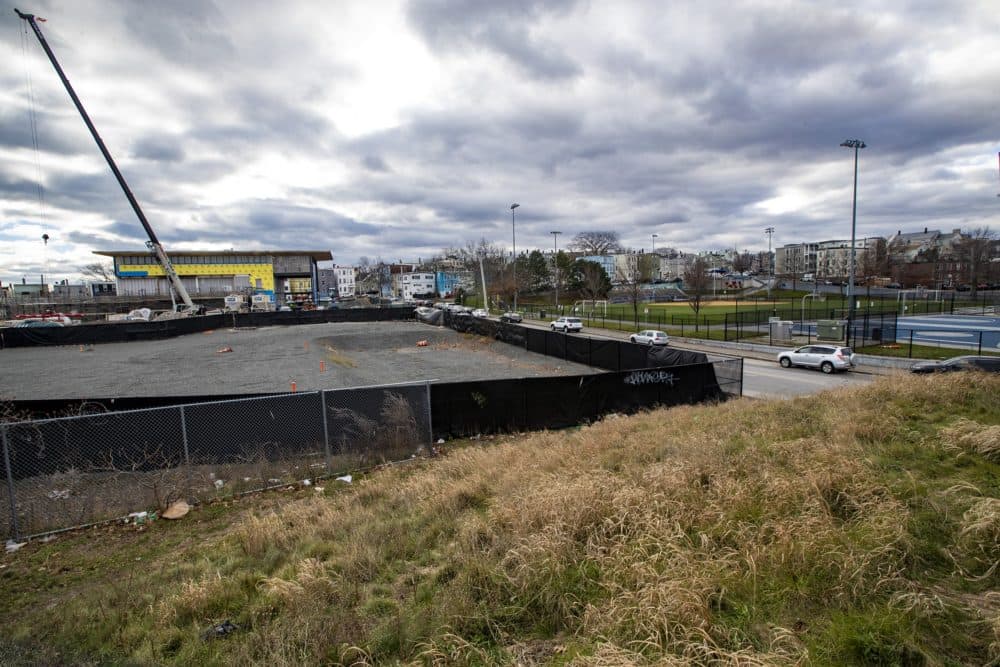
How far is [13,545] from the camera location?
7.38 m

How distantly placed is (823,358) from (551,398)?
54.6 feet

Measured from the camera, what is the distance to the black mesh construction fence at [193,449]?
28.0 feet

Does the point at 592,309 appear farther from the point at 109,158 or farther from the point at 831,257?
the point at 831,257

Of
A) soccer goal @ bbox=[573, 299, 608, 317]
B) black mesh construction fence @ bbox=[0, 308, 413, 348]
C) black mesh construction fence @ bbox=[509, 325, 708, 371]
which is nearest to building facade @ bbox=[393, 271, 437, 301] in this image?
soccer goal @ bbox=[573, 299, 608, 317]

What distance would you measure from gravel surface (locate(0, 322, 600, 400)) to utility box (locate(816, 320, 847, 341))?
53.6 feet

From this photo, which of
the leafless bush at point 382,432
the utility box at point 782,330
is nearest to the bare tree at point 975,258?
the utility box at point 782,330

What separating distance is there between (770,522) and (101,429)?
11.7 meters

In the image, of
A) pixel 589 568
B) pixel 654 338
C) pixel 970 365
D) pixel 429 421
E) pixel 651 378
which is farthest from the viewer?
pixel 654 338

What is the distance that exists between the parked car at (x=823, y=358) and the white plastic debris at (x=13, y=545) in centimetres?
2722

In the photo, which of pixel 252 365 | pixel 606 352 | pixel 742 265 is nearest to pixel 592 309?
pixel 606 352

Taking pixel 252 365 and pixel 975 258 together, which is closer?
pixel 252 365

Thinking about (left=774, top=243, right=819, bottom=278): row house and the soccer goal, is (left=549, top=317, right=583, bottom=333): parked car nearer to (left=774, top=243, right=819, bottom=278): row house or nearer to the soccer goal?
the soccer goal

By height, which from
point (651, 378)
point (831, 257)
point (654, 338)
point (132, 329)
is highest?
point (831, 257)

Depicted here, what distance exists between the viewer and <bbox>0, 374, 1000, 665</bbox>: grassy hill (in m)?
3.51
